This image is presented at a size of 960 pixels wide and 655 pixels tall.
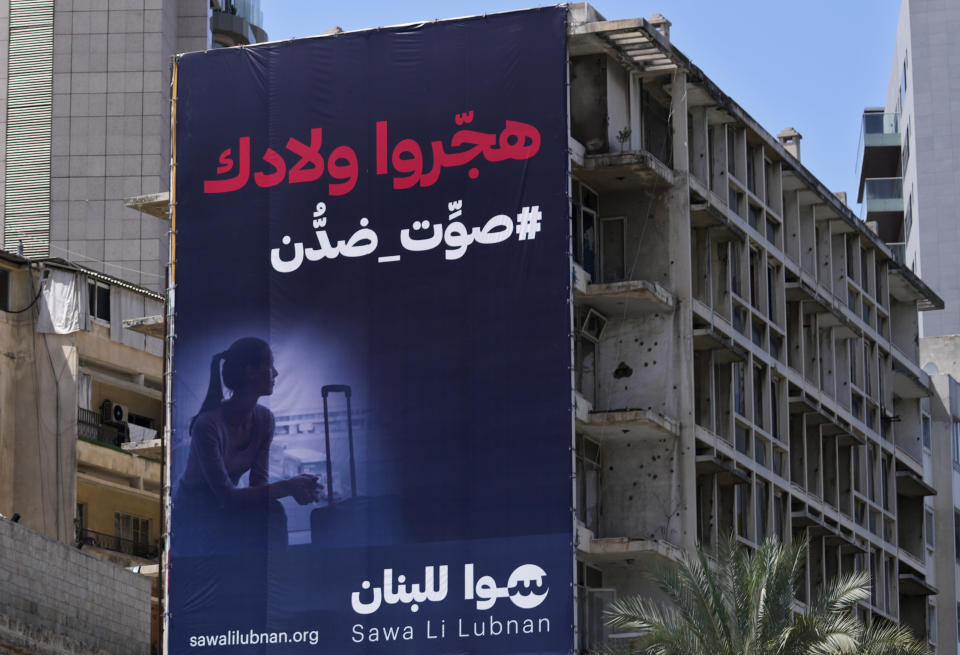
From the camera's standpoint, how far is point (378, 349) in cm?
4662

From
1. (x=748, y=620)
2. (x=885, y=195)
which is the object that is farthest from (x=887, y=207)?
(x=748, y=620)

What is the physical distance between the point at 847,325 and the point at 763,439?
24.8 feet

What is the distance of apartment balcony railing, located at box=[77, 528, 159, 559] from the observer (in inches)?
2477

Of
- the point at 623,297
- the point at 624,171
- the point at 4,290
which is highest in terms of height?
the point at 624,171

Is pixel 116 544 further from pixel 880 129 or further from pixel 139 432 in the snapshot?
pixel 880 129

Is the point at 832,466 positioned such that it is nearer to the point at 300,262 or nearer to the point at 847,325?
the point at 847,325

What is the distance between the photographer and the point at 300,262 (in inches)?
1875

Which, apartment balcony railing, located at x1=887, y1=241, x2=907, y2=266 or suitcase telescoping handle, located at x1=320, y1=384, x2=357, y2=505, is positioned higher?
apartment balcony railing, located at x1=887, y1=241, x2=907, y2=266

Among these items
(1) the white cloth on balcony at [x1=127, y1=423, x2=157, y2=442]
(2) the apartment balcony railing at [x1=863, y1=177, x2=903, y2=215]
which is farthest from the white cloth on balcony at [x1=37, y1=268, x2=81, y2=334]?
(2) the apartment balcony railing at [x1=863, y1=177, x2=903, y2=215]

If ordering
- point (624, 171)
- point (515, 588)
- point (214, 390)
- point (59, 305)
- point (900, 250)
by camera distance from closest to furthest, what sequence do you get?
point (515, 588), point (624, 171), point (214, 390), point (59, 305), point (900, 250)

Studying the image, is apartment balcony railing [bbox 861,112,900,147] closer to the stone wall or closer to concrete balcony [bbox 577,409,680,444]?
concrete balcony [bbox 577,409,680,444]

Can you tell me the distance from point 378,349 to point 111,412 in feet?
67.5

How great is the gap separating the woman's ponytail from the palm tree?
39.1ft

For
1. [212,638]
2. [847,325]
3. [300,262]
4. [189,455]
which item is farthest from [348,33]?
[847,325]
